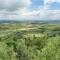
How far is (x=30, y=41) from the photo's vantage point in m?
3.28

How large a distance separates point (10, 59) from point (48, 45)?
803mm

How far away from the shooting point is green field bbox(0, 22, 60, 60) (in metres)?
2.99

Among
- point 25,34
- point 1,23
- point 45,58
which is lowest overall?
point 45,58

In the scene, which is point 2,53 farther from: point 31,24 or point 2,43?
point 31,24

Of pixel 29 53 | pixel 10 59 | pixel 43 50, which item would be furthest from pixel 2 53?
pixel 43 50

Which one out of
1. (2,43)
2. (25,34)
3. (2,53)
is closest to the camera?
(2,53)

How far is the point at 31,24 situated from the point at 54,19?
525 mm

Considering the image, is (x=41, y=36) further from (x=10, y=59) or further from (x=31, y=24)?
(x=10, y=59)

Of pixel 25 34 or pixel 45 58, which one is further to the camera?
pixel 25 34

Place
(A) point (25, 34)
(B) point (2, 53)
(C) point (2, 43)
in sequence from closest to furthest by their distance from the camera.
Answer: (B) point (2, 53) < (C) point (2, 43) < (A) point (25, 34)

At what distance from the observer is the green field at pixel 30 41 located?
299 centimetres

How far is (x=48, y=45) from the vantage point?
10.4ft

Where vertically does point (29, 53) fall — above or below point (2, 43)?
below

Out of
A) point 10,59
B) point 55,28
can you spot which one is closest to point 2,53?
point 10,59
